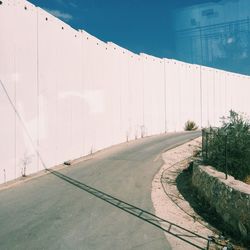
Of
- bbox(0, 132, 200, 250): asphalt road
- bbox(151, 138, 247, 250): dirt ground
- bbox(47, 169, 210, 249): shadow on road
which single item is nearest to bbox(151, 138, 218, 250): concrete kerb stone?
bbox(151, 138, 247, 250): dirt ground

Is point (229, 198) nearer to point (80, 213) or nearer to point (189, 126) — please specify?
point (80, 213)

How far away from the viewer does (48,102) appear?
16641 millimetres

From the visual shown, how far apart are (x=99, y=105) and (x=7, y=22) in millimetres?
9118

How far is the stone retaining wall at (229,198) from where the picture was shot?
28.3ft

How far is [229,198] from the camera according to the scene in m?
9.51

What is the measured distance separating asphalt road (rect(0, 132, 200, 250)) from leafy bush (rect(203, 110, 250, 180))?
113 inches

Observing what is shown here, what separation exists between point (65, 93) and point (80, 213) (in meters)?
9.25

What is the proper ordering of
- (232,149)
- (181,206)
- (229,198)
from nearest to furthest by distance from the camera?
(229,198) < (181,206) < (232,149)

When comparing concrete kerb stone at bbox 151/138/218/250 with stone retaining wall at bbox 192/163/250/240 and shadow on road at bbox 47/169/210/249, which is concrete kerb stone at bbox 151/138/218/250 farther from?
stone retaining wall at bbox 192/163/250/240

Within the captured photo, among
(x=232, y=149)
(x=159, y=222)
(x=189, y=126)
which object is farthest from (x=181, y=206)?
(x=189, y=126)

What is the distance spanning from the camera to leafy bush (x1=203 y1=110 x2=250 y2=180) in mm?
13633

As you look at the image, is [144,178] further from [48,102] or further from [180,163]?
[48,102]

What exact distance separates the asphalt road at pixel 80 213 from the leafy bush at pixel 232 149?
2862 mm

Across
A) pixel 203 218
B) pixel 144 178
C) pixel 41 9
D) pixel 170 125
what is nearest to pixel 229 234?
pixel 203 218
